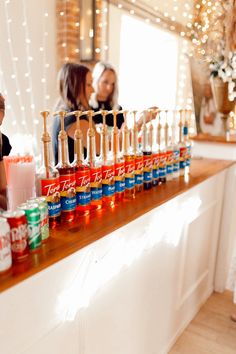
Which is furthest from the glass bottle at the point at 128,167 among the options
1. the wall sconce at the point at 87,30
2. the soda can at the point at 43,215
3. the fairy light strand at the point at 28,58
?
the wall sconce at the point at 87,30

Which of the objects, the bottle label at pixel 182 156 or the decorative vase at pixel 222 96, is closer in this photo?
the bottle label at pixel 182 156

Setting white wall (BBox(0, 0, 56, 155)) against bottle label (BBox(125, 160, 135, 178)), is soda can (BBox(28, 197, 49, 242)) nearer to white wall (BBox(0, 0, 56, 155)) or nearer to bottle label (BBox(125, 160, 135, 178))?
bottle label (BBox(125, 160, 135, 178))

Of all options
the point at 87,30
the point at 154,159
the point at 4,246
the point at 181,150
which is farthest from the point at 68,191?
the point at 87,30

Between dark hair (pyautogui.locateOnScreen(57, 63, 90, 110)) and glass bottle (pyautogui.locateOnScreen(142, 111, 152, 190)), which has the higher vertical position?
dark hair (pyautogui.locateOnScreen(57, 63, 90, 110))

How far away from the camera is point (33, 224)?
0.79m

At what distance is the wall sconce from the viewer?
2467mm

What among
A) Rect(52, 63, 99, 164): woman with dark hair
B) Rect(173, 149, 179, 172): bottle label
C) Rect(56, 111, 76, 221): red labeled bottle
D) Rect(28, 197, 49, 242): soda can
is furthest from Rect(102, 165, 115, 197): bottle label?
Rect(52, 63, 99, 164): woman with dark hair

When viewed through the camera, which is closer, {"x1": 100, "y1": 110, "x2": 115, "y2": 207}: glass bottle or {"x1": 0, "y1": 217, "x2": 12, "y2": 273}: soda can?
{"x1": 0, "y1": 217, "x2": 12, "y2": 273}: soda can

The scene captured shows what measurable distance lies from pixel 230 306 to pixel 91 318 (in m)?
1.35

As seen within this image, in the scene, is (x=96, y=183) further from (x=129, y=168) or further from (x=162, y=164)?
(x=162, y=164)

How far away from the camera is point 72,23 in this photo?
2381mm

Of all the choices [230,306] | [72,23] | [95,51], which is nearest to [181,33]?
[95,51]

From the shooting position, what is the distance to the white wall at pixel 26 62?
6.53ft

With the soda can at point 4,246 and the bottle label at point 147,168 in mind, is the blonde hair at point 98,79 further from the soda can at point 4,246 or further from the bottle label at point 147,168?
the soda can at point 4,246
